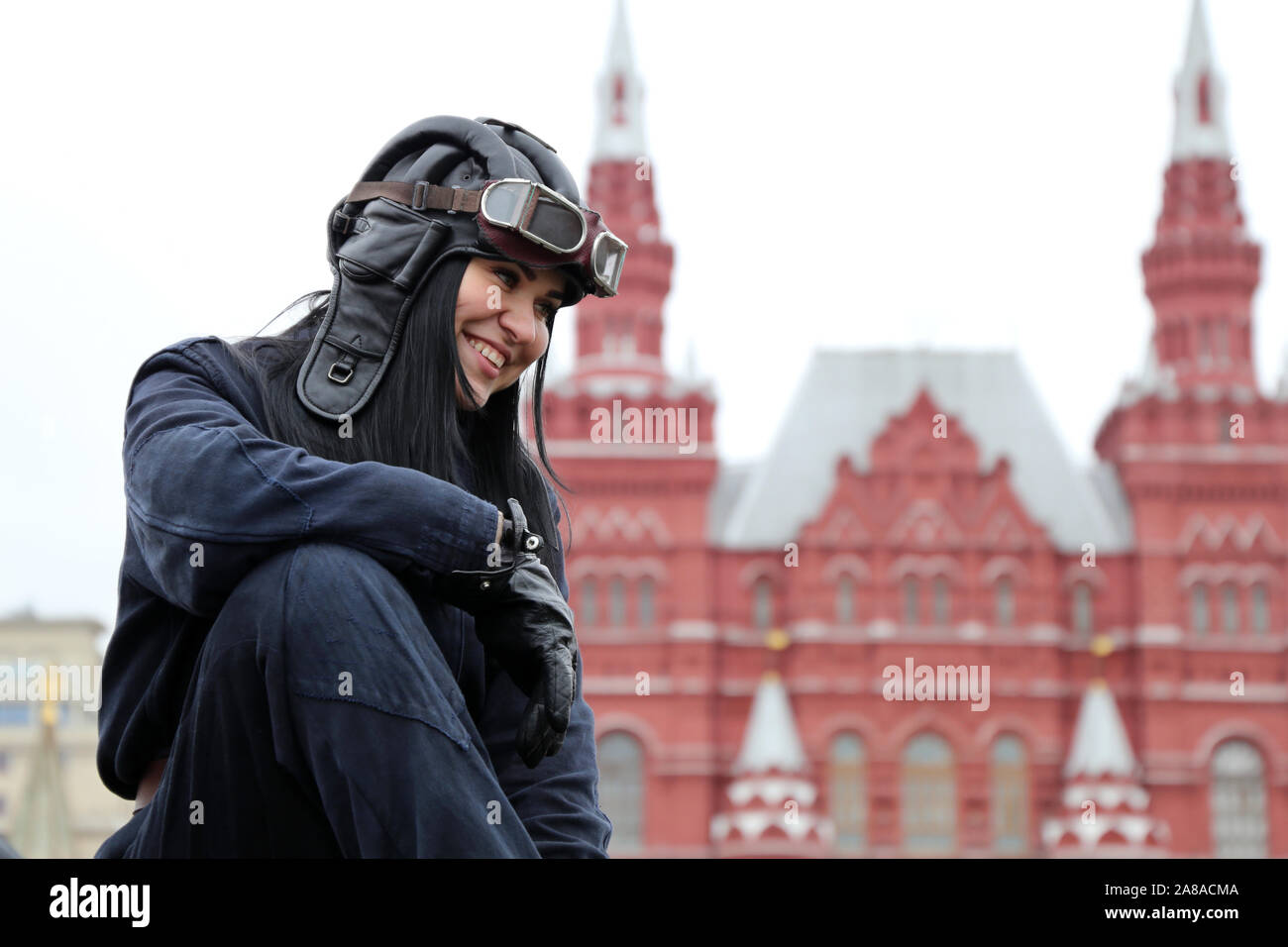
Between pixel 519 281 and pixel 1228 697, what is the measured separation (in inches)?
1131

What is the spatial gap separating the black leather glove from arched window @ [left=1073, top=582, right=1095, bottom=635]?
95.7 feet

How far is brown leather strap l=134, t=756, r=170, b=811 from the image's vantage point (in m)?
2.06

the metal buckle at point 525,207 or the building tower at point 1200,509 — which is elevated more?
the building tower at point 1200,509

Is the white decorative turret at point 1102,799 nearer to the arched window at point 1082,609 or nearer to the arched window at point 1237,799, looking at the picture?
the arched window at point 1237,799

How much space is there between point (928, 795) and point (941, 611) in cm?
275

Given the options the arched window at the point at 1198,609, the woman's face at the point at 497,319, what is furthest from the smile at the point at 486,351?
the arched window at the point at 1198,609

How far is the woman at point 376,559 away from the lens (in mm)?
1771

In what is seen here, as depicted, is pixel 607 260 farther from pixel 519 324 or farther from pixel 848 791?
pixel 848 791

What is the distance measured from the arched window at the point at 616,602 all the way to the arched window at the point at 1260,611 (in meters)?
9.36
